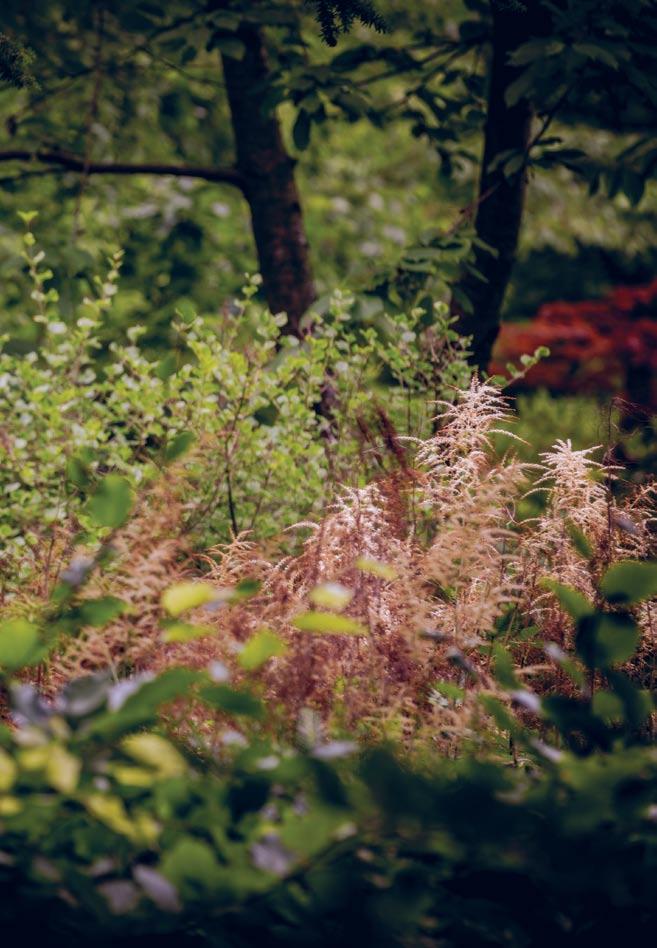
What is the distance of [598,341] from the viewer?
347 inches

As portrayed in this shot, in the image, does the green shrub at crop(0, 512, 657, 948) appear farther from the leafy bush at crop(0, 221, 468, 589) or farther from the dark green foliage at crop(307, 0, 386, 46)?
the dark green foliage at crop(307, 0, 386, 46)

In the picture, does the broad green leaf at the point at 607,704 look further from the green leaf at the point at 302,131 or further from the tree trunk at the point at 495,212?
the green leaf at the point at 302,131

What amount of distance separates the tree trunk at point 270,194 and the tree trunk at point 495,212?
0.86 m

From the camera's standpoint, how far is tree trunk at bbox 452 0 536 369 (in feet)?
14.1

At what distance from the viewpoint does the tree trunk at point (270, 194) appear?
482cm

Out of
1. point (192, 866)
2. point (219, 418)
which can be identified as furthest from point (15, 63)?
point (192, 866)

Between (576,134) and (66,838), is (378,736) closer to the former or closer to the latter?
(66,838)

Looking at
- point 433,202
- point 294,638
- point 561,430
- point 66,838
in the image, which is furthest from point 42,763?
point 433,202

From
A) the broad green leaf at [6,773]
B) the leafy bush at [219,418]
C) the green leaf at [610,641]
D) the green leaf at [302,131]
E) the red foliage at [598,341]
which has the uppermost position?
the green leaf at [302,131]

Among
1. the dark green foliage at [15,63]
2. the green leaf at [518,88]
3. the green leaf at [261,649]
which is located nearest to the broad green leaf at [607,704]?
the green leaf at [261,649]

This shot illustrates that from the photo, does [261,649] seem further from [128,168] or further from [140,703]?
[128,168]

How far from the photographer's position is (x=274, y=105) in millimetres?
4188

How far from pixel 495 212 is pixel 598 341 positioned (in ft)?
15.3

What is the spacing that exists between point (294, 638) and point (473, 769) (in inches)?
40.2
